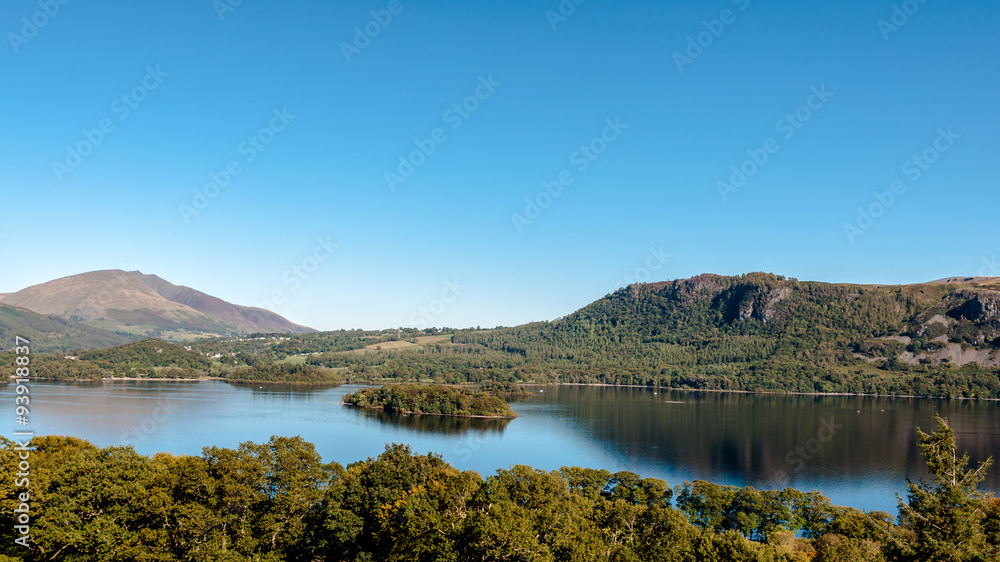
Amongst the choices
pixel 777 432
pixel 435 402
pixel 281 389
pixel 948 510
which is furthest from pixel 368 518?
pixel 281 389

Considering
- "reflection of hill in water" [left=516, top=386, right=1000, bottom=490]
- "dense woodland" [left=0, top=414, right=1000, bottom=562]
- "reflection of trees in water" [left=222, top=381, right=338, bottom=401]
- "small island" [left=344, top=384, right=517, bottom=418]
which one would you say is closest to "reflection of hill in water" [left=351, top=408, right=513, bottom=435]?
"small island" [left=344, top=384, right=517, bottom=418]

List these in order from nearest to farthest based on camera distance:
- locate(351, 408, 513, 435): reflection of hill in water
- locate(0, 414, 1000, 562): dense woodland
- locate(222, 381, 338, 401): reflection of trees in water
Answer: locate(0, 414, 1000, 562): dense woodland
locate(351, 408, 513, 435): reflection of hill in water
locate(222, 381, 338, 401): reflection of trees in water

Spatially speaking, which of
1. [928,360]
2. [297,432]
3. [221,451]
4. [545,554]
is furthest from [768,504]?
[928,360]

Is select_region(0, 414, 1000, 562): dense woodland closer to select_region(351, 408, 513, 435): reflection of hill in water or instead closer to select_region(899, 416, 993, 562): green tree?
select_region(899, 416, 993, 562): green tree

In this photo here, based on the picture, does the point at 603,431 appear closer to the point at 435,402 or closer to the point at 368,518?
the point at 435,402

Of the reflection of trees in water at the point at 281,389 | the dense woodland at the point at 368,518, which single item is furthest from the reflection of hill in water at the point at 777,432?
the reflection of trees in water at the point at 281,389

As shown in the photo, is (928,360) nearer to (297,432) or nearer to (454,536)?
(297,432)

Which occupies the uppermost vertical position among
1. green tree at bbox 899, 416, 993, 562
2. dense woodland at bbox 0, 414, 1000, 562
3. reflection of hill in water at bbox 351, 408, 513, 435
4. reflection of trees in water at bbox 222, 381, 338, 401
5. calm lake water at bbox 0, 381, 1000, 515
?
green tree at bbox 899, 416, 993, 562
